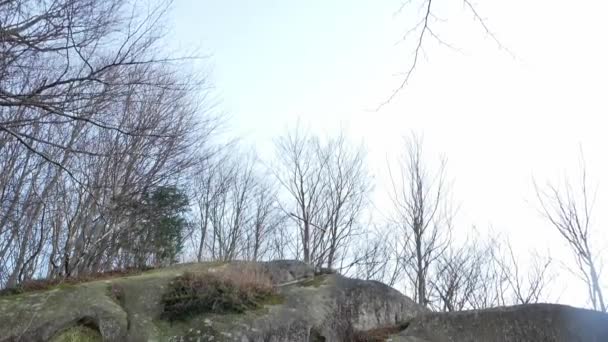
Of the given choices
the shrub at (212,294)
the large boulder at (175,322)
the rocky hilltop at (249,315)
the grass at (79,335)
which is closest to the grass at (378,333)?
the rocky hilltop at (249,315)

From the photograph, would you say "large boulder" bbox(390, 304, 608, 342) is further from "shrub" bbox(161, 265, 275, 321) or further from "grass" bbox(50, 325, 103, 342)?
"grass" bbox(50, 325, 103, 342)

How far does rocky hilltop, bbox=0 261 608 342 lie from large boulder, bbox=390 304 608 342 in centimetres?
2

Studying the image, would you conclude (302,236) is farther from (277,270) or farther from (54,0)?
(54,0)

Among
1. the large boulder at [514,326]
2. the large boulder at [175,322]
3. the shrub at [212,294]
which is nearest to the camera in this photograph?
the large boulder at [175,322]

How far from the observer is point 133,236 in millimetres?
12727

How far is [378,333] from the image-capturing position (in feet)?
30.8

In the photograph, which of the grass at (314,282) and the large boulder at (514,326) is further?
the grass at (314,282)

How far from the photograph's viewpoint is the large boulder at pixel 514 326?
923 centimetres

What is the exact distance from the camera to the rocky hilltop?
7898 millimetres

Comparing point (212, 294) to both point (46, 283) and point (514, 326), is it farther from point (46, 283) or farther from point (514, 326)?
point (514, 326)

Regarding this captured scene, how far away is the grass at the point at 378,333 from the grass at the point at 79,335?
4.44 m

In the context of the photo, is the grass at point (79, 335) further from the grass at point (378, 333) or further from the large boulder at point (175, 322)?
the grass at point (378, 333)

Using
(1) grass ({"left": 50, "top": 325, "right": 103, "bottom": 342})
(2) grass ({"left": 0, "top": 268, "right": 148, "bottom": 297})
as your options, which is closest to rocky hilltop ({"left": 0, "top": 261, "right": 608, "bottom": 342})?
(1) grass ({"left": 50, "top": 325, "right": 103, "bottom": 342})

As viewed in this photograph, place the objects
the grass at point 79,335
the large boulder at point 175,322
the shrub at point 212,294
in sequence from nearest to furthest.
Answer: the grass at point 79,335
the large boulder at point 175,322
the shrub at point 212,294
